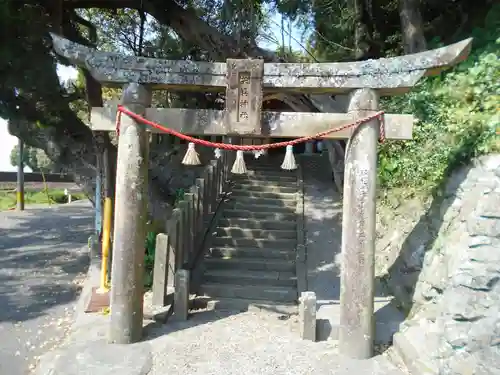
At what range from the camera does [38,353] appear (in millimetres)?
6027

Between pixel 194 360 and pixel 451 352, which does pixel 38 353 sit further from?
pixel 451 352

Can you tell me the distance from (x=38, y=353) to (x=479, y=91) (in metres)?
7.22

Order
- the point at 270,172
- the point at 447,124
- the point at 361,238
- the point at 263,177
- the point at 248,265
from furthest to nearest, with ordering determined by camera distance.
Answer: the point at 270,172 < the point at 263,177 < the point at 248,265 < the point at 447,124 < the point at 361,238

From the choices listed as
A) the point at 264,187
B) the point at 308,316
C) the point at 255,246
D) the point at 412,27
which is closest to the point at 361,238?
the point at 308,316

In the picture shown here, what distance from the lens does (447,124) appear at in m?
6.63

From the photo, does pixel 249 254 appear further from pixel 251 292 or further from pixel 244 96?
pixel 244 96

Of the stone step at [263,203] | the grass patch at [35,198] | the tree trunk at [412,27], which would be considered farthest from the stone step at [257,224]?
the grass patch at [35,198]

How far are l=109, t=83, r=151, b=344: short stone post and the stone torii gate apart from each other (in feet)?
0.04

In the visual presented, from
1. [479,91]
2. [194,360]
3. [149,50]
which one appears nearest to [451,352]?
[194,360]

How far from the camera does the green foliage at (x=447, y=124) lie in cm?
568

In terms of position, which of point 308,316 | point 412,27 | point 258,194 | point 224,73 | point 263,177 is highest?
point 412,27

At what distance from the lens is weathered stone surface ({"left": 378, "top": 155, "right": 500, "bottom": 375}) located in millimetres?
4332

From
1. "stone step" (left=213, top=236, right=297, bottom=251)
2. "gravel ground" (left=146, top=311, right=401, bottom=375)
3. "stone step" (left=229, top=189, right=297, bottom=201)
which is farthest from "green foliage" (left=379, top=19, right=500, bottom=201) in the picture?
"stone step" (left=229, top=189, right=297, bottom=201)

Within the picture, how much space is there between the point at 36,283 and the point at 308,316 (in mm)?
5927
